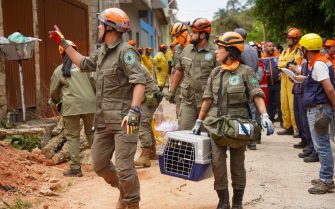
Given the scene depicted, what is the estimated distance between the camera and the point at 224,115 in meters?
5.41

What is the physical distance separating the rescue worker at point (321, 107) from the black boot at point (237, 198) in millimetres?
1220

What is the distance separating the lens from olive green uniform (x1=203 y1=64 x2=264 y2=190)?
17.5 ft

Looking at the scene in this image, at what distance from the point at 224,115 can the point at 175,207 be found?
127cm

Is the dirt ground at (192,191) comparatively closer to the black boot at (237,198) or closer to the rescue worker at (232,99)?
the rescue worker at (232,99)

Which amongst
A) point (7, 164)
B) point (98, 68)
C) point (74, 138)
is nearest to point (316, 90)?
point (98, 68)

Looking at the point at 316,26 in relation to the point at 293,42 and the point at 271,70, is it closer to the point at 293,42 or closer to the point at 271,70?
the point at 271,70

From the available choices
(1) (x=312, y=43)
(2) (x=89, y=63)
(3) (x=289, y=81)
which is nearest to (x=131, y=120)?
(2) (x=89, y=63)

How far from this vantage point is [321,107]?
632cm

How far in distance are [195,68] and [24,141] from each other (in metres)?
3.55

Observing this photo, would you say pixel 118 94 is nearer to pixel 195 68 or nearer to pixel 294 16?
pixel 195 68

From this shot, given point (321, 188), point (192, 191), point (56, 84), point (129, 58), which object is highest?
point (129, 58)

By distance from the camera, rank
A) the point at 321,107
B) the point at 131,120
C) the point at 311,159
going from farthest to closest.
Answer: the point at 311,159 → the point at 321,107 → the point at 131,120

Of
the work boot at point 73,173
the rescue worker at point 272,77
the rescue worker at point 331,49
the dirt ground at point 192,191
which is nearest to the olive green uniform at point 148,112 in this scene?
the dirt ground at point 192,191

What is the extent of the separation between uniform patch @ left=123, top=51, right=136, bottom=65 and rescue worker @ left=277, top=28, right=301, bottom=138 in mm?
4980
